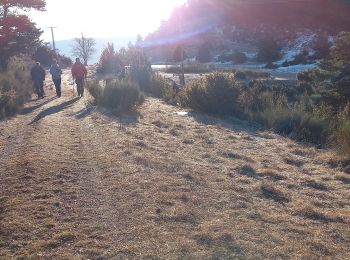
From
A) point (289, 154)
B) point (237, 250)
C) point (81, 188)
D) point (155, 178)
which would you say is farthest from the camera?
point (289, 154)

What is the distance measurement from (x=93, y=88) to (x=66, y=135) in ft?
25.2

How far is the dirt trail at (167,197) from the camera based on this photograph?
484cm

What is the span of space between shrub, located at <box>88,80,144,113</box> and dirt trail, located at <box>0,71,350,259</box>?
3.86 metres

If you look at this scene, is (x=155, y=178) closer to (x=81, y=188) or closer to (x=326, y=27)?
(x=81, y=188)

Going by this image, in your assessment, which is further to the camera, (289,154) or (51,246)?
(289,154)

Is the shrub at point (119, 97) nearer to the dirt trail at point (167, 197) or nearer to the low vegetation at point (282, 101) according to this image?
the low vegetation at point (282, 101)

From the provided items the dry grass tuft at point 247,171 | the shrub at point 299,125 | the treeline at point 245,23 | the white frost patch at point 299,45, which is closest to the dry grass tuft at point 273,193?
the dry grass tuft at point 247,171

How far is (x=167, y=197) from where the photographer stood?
6.30 m

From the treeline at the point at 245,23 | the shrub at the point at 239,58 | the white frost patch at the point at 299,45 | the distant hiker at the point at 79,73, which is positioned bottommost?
the shrub at the point at 239,58

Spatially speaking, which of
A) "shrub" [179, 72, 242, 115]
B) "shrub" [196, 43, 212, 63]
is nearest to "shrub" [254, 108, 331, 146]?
"shrub" [179, 72, 242, 115]

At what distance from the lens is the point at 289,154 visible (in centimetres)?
943

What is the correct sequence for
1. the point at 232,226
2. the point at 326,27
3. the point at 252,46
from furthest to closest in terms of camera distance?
the point at 252,46, the point at 326,27, the point at 232,226

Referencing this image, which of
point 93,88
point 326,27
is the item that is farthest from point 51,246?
point 326,27

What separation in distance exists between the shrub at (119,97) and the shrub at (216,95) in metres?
1.78
